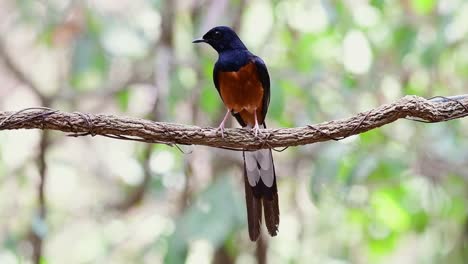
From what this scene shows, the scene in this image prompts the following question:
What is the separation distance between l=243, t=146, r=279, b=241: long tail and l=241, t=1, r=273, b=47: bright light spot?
2.04 meters

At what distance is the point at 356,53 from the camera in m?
4.97

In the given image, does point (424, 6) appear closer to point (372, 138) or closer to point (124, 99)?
point (372, 138)

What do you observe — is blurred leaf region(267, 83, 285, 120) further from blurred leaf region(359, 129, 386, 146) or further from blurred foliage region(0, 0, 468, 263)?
blurred leaf region(359, 129, 386, 146)

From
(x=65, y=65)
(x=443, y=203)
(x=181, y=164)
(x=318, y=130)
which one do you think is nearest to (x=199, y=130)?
(x=318, y=130)

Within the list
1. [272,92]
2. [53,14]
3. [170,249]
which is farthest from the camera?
[53,14]

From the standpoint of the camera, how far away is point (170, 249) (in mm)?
3867

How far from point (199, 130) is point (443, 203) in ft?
9.60

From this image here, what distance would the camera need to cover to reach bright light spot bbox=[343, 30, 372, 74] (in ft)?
16.1

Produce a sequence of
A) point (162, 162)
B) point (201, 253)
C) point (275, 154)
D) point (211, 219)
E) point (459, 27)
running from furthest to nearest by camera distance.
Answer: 1. point (275, 154)
2. point (459, 27)
3. point (201, 253)
4. point (162, 162)
5. point (211, 219)

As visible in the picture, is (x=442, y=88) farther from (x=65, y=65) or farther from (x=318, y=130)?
(x=318, y=130)

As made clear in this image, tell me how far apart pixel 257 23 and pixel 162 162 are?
1211 millimetres

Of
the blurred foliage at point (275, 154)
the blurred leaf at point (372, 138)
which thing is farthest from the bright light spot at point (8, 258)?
the blurred leaf at point (372, 138)

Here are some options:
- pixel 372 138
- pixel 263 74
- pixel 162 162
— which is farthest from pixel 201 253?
pixel 263 74

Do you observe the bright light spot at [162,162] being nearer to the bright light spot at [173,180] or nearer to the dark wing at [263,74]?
the bright light spot at [173,180]
